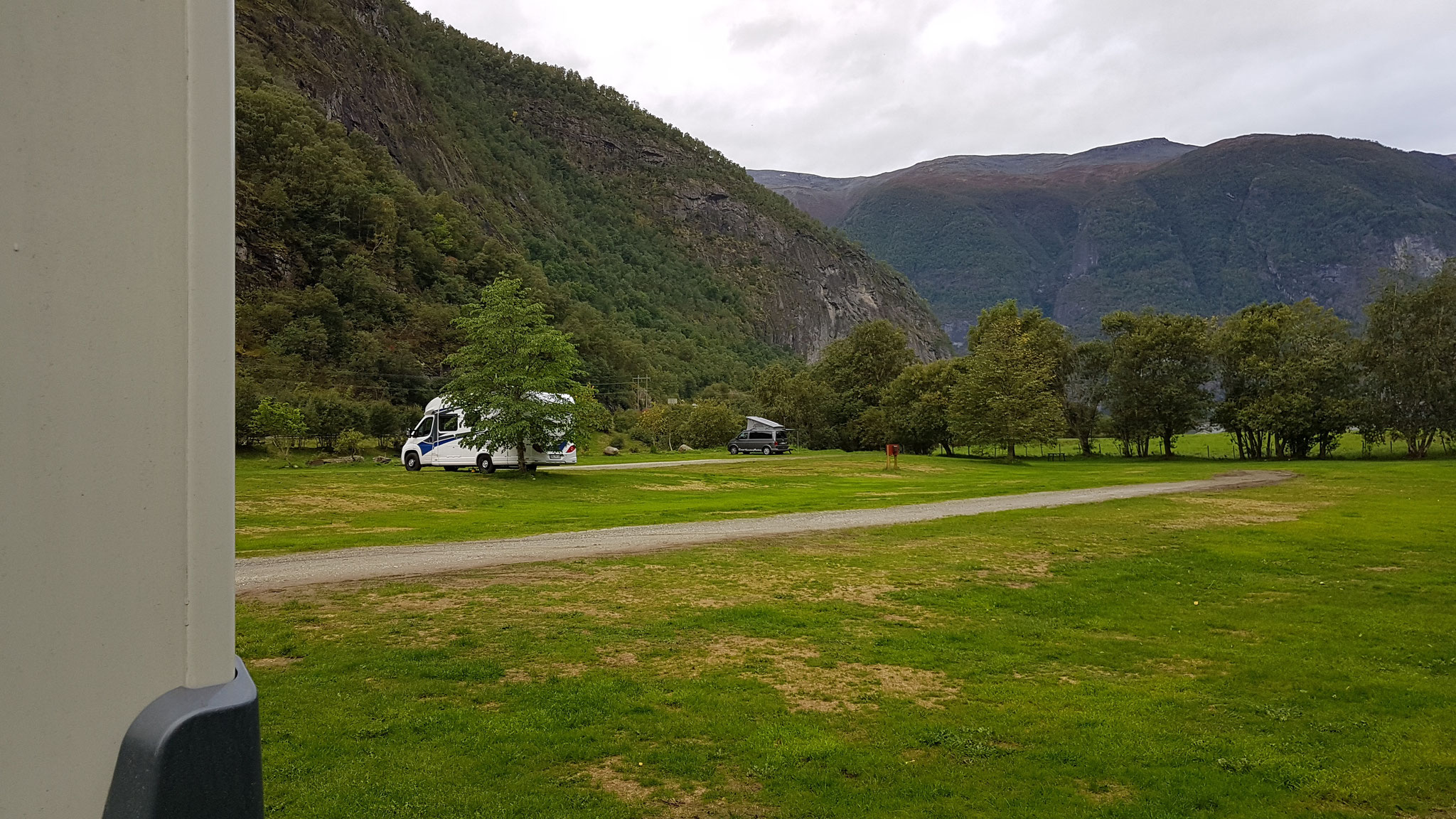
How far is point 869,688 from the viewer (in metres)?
7.05

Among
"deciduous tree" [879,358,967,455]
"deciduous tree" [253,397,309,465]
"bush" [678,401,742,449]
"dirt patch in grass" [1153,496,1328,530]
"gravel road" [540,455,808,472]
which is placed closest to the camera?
"dirt patch in grass" [1153,496,1328,530]

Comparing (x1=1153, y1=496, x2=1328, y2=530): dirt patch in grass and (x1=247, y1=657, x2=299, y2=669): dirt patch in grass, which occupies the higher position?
(x1=247, y1=657, x2=299, y2=669): dirt patch in grass

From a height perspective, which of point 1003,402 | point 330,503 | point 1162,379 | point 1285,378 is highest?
point 1162,379

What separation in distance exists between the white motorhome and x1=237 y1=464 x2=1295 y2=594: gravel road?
1445cm

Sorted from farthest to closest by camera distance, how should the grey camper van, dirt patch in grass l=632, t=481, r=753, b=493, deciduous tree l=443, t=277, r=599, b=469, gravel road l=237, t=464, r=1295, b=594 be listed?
the grey camper van
dirt patch in grass l=632, t=481, r=753, b=493
deciduous tree l=443, t=277, r=599, b=469
gravel road l=237, t=464, r=1295, b=594

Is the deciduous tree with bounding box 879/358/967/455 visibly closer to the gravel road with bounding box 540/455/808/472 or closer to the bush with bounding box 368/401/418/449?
the gravel road with bounding box 540/455/808/472

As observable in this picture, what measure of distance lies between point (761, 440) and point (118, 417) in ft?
182

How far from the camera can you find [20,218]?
1439 mm

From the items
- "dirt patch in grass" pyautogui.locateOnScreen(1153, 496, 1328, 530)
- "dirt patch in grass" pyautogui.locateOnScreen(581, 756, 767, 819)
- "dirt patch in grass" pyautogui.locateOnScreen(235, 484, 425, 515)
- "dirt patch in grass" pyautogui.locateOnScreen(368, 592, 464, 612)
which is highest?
"dirt patch in grass" pyautogui.locateOnScreen(235, 484, 425, 515)

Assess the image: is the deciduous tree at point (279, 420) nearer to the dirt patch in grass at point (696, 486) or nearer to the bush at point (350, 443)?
the bush at point (350, 443)

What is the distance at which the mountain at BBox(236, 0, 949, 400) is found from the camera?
237 ft

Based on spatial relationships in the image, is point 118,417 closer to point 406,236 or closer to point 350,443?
point 350,443

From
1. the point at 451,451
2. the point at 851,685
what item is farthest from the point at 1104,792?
the point at 451,451

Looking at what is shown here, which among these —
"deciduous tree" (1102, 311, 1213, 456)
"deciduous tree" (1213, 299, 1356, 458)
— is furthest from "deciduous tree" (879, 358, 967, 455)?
"deciduous tree" (1213, 299, 1356, 458)
